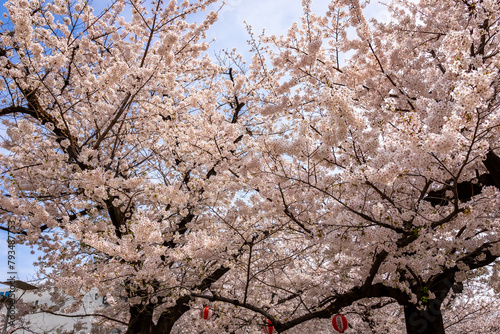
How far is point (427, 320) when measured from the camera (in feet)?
18.3

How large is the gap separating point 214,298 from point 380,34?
215 inches

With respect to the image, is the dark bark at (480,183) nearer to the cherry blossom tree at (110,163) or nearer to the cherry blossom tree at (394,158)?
the cherry blossom tree at (394,158)

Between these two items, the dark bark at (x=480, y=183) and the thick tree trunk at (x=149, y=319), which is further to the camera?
the thick tree trunk at (x=149, y=319)

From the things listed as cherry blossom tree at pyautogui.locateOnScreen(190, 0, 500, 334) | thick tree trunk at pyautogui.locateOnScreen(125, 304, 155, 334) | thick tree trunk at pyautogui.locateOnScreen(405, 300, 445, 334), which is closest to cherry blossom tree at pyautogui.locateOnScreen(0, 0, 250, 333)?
thick tree trunk at pyautogui.locateOnScreen(125, 304, 155, 334)

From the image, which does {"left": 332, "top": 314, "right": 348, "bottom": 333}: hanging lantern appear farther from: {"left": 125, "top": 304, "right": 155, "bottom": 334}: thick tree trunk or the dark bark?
{"left": 125, "top": 304, "right": 155, "bottom": 334}: thick tree trunk

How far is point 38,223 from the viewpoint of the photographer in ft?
18.4

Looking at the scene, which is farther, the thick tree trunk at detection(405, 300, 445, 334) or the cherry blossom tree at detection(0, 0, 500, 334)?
the thick tree trunk at detection(405, 300, 445, 334)

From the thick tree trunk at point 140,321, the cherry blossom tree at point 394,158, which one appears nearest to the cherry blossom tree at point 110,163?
the thick tree trunk at point 140,321

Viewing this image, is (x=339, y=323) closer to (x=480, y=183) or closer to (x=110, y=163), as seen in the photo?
(x=480, y=183)

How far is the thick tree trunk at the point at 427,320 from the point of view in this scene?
5.54 meters

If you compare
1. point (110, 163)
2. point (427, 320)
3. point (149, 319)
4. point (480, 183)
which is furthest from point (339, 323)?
point (110, 163)

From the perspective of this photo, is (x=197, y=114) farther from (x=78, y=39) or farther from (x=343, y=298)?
(x=343, y=298)

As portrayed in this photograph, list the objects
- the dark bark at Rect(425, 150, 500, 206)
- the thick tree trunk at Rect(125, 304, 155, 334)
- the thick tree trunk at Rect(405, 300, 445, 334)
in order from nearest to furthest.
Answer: the dark bark at Rect(425, 150, 500, 206) → the thick tree trunk at Rect(405, 300, 445, 334) → the thick tree trunk at Rect(125, 304, 155, 334)

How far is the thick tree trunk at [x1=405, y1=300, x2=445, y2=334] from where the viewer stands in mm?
5543
